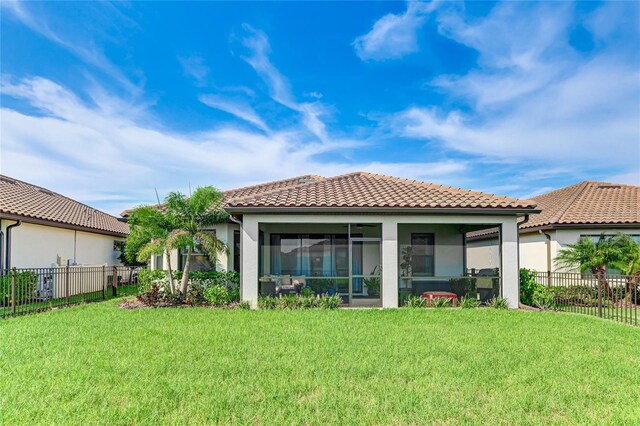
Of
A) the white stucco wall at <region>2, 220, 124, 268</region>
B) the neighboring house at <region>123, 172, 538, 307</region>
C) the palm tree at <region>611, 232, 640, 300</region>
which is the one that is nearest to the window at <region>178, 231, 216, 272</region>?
the neighboring house at <region>123, 172, 538, 307</region>

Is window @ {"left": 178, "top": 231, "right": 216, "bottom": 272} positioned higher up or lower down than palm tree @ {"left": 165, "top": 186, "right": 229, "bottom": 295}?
lower down

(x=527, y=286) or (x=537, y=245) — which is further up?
(x=537, y=245)

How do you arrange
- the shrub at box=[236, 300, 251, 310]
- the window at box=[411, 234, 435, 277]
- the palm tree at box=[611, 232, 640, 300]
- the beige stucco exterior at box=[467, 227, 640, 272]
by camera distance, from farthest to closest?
the palm tree at box=[611, 232, 640, 300] < the beige stucco exterior at box=[467, 227, 640, 272] < the window at box=[411, 234, 435, 277] < the shrub at box=[236, 300, 251, 310]

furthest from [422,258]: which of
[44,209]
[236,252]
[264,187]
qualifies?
[44,209]

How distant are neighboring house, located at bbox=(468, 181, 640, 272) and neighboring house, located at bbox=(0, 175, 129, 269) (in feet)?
52.1

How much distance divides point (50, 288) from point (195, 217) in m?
5.50

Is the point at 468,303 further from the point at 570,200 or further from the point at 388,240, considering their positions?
the point at 570,200

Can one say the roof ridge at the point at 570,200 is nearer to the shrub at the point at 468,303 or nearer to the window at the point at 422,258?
the shrub at the point at 468,303

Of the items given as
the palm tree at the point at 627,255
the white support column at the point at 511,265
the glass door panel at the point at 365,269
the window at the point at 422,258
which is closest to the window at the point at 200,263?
the glass door panel at the point at 365,269

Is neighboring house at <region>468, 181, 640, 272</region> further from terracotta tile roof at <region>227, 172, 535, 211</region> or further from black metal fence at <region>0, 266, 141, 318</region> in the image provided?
black metal fence at <region>0, 266, 141, 318</region>

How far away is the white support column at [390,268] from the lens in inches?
490

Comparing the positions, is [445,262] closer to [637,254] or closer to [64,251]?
[637,254]

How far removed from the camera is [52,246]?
16.6 meters

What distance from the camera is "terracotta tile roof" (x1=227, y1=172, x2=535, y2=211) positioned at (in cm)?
1228
